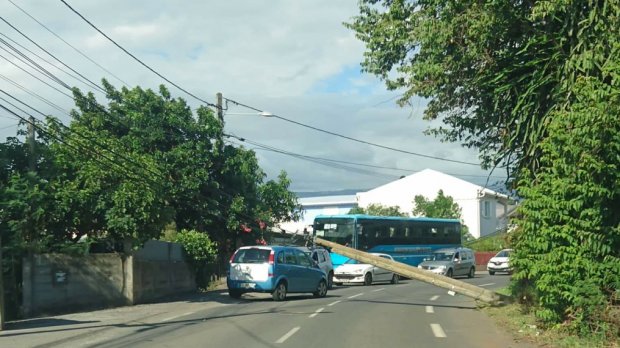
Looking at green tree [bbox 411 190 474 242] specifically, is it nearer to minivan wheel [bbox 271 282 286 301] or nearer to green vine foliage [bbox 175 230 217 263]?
green vine foliage [bbox 175 230 217 263]

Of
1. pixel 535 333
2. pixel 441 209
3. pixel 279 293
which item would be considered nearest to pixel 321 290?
pixel 279 293

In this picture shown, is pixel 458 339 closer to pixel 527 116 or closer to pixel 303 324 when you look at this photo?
pixel 303 324

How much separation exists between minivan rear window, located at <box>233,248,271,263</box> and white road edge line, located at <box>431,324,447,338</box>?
8.23 metres

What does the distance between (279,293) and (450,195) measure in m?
54.8

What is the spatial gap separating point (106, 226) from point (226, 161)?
35.3ft

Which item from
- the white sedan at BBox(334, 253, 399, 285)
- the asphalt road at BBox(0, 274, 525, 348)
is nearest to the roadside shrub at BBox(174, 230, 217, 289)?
the asphalt road at BBox(0, 274, 525, 348)

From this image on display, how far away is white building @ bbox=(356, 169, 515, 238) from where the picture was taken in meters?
73.3

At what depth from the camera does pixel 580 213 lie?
12.0 m

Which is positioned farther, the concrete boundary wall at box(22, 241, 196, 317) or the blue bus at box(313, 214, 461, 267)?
the blue bus at box(313, 214, 461, 267)

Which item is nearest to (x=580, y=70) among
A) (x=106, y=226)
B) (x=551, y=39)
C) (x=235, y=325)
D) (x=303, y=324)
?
(x=551, y=39)

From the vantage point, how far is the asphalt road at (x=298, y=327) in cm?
1306

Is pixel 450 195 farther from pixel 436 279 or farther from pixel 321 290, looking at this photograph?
pixel 436 279

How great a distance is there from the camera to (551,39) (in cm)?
1384

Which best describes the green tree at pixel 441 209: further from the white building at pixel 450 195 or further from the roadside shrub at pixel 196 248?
the roadside shrub at pixel 196 248
